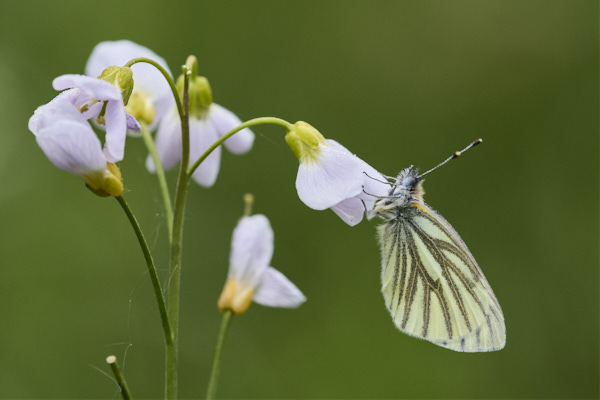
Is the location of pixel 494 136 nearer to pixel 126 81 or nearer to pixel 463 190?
pixel 463 190

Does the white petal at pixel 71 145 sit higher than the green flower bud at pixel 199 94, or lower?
lower

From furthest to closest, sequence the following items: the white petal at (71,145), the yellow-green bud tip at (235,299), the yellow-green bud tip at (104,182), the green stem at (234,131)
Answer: the yellow-green bud tip at (235,299) < the green stem at (234,131) < the yellow-green bud tip at (104,182) < the white petal at (71,145)

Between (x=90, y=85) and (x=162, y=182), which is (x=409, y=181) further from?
(x=90, y=85)

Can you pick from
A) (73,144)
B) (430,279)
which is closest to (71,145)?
(73,144)

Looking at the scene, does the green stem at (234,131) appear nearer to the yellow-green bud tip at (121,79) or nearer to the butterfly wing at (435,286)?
the yellow-green bud tip at (121,79)

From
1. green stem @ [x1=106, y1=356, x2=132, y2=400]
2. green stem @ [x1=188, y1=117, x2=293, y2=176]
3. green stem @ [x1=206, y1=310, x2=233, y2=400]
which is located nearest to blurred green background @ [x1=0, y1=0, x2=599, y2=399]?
green stem @ [x1=206, y1=310, x2=233, y2=400]

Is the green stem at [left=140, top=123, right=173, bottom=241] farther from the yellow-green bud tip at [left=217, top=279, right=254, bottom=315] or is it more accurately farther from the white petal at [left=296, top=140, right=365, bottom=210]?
the white petal at [left=296, top=140, right=365, bottom=210]

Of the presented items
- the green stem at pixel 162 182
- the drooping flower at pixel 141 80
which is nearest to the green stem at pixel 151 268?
the green stem at pixel 162 182
